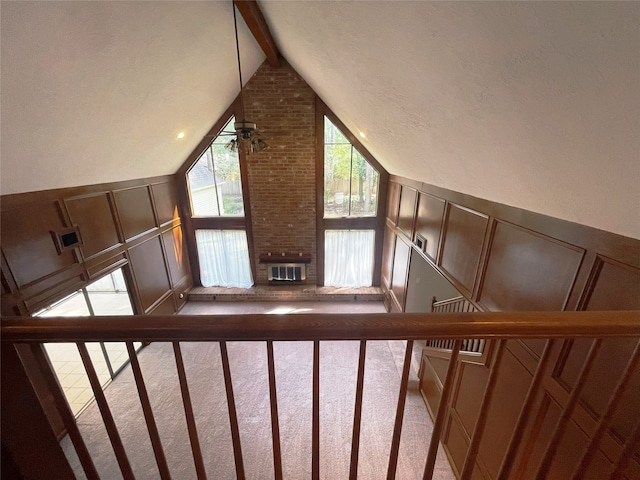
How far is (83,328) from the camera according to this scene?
712 mm

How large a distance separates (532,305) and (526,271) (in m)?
0.25

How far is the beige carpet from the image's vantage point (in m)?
2.74

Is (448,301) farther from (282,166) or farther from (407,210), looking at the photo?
(282,166)

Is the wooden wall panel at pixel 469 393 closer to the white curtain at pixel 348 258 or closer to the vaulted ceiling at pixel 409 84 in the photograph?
the vaulted ceiling at pixel 409 84

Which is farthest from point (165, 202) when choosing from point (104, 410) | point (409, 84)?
point (104, 410)

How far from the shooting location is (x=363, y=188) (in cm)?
563

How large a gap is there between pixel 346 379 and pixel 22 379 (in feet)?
12.1

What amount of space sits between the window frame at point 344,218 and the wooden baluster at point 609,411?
5.05 m

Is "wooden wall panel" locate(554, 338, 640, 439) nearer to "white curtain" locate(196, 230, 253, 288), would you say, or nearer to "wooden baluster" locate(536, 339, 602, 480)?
"wooden baluster" locate(536, 339, 602, 480)

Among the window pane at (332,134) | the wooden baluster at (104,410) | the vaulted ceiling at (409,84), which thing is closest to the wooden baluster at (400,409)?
the wooden baluster at (104,410)

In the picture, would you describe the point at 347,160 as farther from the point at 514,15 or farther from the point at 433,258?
the point at 514,15

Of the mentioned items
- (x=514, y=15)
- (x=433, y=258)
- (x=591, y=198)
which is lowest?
(x=433, y=258)

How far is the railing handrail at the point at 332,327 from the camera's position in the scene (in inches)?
27.5

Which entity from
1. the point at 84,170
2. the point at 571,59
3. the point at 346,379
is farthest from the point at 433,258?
the point at 84,170
